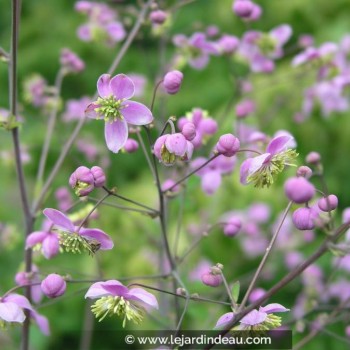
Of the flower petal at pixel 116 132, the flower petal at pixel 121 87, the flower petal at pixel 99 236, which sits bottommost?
the flower petal at pixel 99 236

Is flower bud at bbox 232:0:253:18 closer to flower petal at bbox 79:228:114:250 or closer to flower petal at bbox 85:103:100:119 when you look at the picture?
flower petal at bbox 85:103:100:119

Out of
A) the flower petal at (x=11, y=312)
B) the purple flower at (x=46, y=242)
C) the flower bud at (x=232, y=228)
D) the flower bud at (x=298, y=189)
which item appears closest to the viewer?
the flower bud at (x=298, y=189)

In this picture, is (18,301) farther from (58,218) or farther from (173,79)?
(173,79)

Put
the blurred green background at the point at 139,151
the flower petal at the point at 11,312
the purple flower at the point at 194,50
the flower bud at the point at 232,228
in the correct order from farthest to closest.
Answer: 1. the blurred green background at the point at 139,151
2. the purple flower at the point at 194,50
3. the flower bud at the point at 232,228
4. the flower petal at the point at 11,312

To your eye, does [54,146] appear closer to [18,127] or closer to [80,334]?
[80,334]

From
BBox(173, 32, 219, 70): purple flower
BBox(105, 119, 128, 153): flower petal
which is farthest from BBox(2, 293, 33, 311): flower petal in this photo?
BBox(173, 32, 219, 70): purple flower

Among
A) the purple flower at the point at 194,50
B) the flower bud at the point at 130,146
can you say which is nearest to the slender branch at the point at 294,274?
the flower bud at the point at 130,146

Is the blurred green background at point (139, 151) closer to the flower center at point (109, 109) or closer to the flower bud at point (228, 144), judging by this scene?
the flower center at point (109, 109)

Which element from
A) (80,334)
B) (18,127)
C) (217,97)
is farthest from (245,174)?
(217,97)
